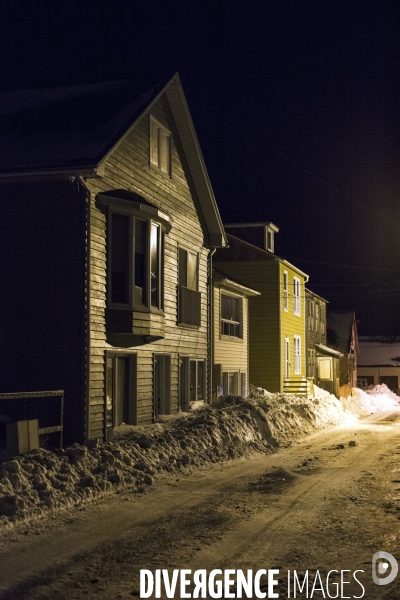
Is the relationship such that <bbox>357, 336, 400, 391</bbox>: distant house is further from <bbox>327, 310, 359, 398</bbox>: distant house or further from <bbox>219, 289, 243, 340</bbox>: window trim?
<bbox>219, 289, 243, 340</bbox>: window trim

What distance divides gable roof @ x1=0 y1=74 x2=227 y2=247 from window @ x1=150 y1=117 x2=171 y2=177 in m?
0.92

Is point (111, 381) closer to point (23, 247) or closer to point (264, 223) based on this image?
point (23, 247)

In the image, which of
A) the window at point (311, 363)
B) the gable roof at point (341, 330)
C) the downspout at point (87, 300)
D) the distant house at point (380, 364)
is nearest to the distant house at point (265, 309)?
the window at point (311, 363)

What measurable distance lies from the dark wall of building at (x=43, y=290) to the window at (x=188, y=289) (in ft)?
22.5

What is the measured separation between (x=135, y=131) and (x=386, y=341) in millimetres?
66059

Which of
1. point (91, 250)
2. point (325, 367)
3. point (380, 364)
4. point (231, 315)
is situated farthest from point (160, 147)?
point (380, 364)

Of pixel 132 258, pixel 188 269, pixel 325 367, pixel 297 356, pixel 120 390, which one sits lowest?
pixel 120 390

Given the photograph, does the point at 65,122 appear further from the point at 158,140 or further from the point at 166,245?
the point at 166,245

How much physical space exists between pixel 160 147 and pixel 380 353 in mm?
63235

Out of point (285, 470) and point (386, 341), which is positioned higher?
point (386, 341)

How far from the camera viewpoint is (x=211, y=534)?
372 inches

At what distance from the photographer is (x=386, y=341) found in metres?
82.2

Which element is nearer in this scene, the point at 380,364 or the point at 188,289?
the point at 188,289

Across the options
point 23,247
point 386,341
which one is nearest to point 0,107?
point 23,247
